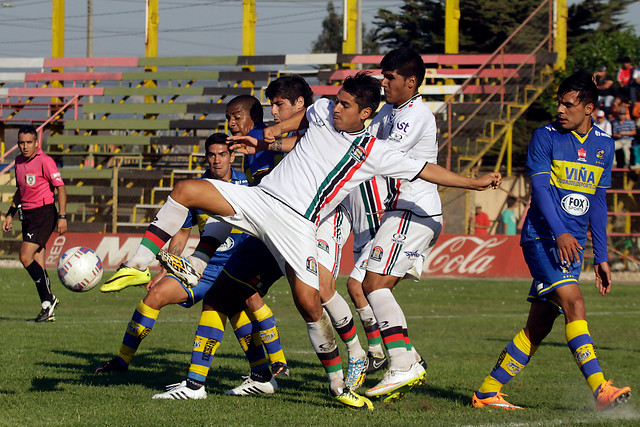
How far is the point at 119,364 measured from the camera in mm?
6840

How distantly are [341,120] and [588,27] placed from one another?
37.6 m

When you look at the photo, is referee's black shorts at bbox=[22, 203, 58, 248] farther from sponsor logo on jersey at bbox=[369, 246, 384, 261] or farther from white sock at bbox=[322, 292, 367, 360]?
sponsor logo on jersey at bbox=[369, 246, 384, 261]

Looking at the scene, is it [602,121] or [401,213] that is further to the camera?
[602,121]

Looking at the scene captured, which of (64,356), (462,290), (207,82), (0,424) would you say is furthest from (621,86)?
(0,424)

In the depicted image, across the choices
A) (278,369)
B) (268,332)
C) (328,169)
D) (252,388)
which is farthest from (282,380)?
(328,169)

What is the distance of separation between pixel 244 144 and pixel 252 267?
0.97 metres

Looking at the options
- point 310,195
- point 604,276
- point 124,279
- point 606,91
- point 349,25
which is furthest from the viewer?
point 349,25

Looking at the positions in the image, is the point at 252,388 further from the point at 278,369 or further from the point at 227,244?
the point at 227,244

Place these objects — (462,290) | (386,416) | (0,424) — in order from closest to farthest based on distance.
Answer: (0,424), (386,416), (462,290)

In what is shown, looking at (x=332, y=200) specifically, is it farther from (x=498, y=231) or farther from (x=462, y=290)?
(x=498, y=231)

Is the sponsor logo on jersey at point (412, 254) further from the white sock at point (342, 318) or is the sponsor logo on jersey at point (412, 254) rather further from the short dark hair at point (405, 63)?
the short dark hair at point (405, 63)

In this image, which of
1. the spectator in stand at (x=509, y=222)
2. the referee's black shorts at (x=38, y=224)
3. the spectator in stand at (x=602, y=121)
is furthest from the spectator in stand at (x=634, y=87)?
the referee's black shorts at (x=38, y=224)

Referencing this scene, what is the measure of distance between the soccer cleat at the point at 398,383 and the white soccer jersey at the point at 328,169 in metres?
1.18

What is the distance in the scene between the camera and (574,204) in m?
5.89
